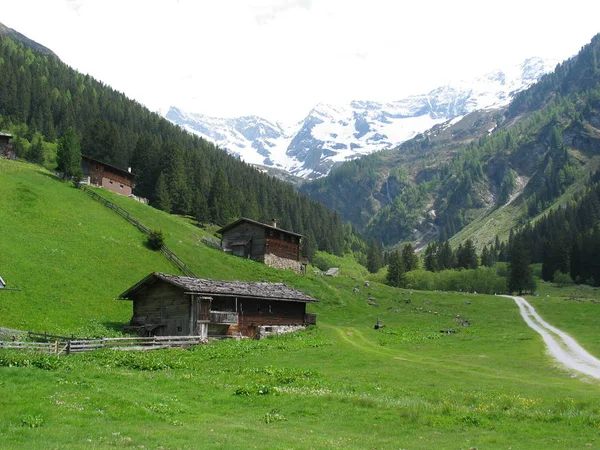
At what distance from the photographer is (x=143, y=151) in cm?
12800

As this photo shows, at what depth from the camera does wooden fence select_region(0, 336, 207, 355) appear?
104ft

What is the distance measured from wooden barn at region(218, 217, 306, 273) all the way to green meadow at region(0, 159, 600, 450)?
14.6 metres

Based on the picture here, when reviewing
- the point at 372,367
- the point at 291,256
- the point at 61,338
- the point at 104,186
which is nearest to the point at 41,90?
the point at 104,186

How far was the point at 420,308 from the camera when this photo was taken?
80.1 metres

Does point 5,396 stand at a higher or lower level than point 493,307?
lower

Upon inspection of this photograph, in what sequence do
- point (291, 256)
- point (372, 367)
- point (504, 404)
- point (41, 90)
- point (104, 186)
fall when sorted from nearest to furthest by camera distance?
point (504, 404), point (372, 367), point (291, 256), point (104, 186), point (41, 90)

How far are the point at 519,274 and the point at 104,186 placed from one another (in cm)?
8778

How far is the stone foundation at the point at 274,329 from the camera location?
51041mm

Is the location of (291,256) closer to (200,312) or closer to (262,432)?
(200,312)

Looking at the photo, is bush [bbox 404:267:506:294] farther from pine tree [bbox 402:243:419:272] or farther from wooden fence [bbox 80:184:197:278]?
wooden fence [bbox 80:184:197:278]

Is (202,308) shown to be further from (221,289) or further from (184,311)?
(221,289)

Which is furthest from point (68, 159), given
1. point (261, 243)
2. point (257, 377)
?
point (257, 377)

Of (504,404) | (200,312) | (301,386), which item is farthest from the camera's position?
(200,312)

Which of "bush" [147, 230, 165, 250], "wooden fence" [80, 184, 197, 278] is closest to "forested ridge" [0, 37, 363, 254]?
"wooden fence" [80, 184, 197, 278]
